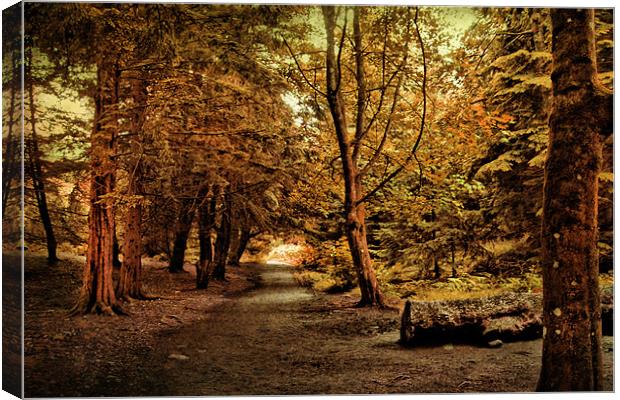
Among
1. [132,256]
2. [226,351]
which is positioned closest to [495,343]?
[226,351]

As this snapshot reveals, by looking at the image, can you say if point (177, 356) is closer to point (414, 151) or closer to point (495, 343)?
point (495, 343)

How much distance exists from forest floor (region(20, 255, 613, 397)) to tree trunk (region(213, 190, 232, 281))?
0.38ft

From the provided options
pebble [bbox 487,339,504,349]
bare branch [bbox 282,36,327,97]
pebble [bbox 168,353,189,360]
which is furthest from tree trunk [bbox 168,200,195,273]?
pebble [bbox 487,339,504,349]

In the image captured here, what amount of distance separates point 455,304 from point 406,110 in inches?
73.0

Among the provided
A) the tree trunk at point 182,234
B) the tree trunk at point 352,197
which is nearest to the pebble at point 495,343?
the tree trunk at point 352,197

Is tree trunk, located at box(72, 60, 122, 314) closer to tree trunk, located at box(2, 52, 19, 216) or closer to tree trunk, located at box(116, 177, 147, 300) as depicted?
tree trunk, located at box(116, 177, 147, 300)

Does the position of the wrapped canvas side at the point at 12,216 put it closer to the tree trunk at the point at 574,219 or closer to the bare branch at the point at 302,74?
the bare branch at the point at 302,74

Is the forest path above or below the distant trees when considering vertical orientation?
below

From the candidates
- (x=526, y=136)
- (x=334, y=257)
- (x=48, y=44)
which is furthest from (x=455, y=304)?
(x=48, y=44)

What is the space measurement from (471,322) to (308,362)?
1.46m

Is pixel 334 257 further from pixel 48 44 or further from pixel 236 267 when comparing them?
pixel 48 44

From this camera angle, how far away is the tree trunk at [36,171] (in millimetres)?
4582

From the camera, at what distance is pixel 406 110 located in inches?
210

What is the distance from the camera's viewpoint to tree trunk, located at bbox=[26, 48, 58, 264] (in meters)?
4.58
